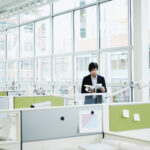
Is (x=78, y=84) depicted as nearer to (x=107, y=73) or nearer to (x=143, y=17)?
(x=107, y=73)

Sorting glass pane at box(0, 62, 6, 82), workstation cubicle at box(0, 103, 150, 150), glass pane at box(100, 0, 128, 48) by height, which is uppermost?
glass pane at box(100, 0, 128, 48)

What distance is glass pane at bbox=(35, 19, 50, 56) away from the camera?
8.16 m

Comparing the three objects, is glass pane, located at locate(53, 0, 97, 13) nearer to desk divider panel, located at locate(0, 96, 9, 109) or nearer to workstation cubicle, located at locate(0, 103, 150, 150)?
desk divider panel, located at locate(0, 96, 9, 109)

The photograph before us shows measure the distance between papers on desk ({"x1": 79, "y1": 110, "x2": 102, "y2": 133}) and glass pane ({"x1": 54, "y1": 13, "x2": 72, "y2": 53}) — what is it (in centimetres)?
506

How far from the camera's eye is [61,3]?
7547 mm

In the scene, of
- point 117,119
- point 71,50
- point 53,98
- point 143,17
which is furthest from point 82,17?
point 117,119

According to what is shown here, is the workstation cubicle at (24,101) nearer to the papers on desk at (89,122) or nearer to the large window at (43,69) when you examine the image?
the papers on desk at (89,122)

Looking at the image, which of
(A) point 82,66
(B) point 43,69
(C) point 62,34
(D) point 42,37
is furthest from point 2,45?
(A) point 82,66

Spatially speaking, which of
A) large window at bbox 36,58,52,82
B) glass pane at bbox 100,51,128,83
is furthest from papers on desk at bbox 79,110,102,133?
large window at bbox 36,58,52,82

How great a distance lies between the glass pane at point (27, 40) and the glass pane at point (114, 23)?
10.3 ft

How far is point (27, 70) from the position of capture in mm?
9281

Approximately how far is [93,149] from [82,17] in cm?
531

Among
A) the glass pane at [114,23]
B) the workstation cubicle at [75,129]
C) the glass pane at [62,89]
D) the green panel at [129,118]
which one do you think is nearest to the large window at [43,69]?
the glass pane at [62,89]

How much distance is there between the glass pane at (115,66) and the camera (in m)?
5.82
